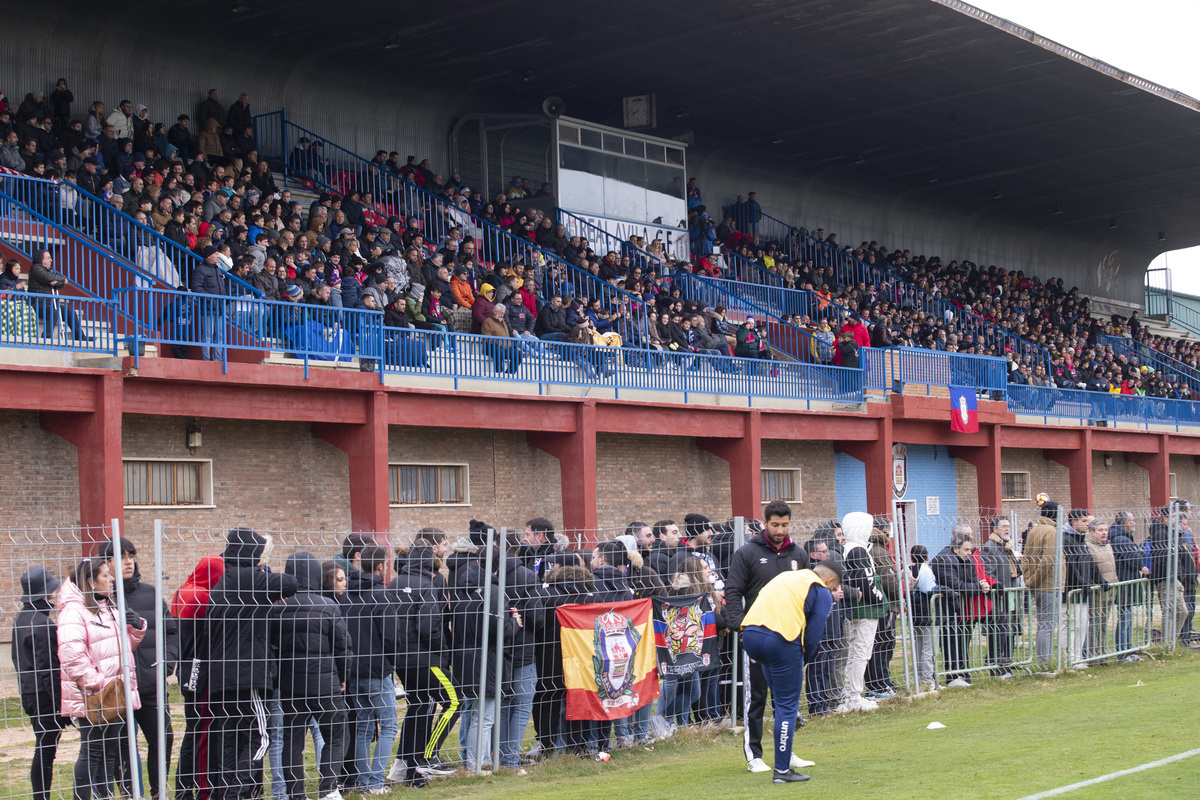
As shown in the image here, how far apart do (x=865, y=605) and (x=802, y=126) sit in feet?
82.6

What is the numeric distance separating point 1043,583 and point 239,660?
953 cm

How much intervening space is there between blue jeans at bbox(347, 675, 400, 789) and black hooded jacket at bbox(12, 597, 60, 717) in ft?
6.31

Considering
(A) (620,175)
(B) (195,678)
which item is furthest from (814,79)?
(B) (195,678)

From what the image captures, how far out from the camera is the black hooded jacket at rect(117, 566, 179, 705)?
8688 millimetres

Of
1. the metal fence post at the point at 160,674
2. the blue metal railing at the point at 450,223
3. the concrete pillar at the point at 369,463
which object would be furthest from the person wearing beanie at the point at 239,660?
the blue metal railing at the point at 450,223

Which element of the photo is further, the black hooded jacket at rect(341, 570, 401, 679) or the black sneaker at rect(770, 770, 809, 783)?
the black hooded jacket at rect(341, 570, 401, 679)

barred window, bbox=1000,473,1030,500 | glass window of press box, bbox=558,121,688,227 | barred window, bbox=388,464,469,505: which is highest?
glass window of press box, bbox=558,121,688,227

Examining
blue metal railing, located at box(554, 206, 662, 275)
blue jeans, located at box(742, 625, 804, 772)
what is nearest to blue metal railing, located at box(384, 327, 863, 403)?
blue metal railing, located at box(554, 206, 662, 275)

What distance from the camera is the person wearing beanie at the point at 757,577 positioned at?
380 inches

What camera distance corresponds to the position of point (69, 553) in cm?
1700

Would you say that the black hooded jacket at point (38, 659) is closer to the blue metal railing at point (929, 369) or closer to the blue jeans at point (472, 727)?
the blue jeans at point (472, 727)

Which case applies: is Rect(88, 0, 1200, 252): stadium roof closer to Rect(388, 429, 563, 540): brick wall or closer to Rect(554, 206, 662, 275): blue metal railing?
Rect(554, 206, 662, 275): blue metal railing

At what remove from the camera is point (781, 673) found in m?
9.07

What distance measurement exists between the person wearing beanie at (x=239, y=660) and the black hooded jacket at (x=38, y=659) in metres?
0.92
